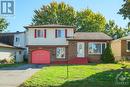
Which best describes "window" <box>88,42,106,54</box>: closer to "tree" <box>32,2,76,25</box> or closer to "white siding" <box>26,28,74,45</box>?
"white siding" <box>26,28,74,45</box>

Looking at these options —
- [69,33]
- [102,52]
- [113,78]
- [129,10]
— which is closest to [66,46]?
[69,33]

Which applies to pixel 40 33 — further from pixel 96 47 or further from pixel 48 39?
pixel 96 47

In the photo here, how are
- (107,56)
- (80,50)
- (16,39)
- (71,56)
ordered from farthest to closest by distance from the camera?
1. (16,39)
2. (80,50)
3. (71,56)
4. (107,56)

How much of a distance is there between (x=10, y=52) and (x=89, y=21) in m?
24.8

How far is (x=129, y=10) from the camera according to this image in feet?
86.1

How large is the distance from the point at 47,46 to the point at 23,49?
11.0 metres

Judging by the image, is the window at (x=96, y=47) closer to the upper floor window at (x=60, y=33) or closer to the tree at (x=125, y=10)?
the upper floor window at (x=60, y=33)

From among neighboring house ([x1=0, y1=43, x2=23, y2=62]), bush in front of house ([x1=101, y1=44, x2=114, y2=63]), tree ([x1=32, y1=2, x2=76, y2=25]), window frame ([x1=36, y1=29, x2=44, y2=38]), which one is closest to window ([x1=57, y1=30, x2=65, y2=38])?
window frame ([x1=36, y1=29, x2=44, y2=38])

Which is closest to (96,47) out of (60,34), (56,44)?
(60,34)

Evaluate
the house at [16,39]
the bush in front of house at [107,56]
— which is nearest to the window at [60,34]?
the bush in front of house at [107,56]

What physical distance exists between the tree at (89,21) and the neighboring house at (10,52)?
19405mm

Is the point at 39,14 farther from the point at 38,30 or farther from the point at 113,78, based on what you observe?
the point at 113,78

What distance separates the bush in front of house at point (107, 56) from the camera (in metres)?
44.0

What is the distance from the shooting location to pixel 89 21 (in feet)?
236
